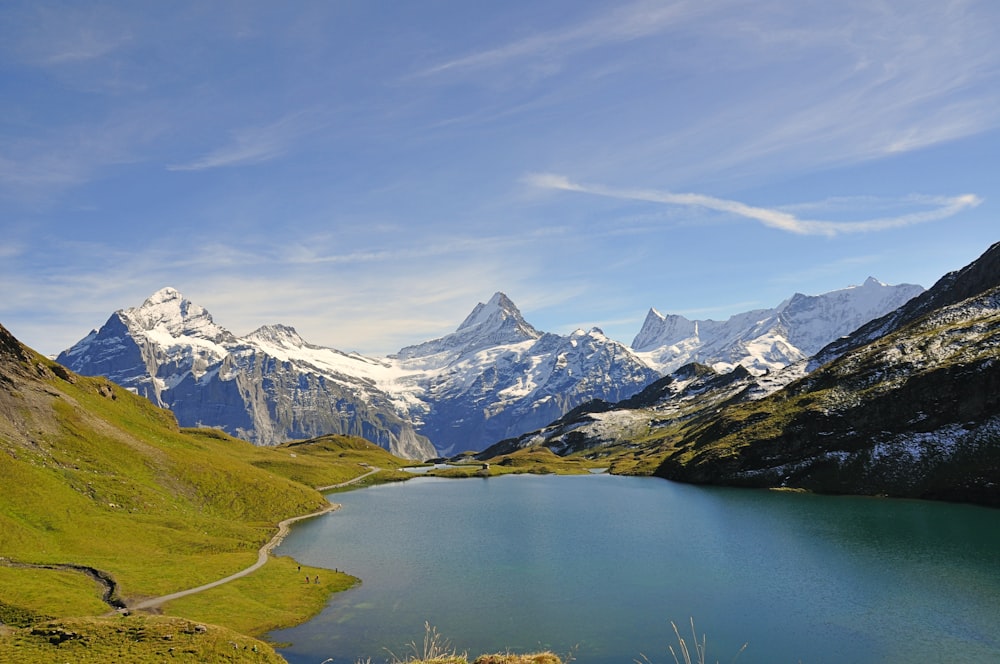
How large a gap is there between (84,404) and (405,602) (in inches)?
3890

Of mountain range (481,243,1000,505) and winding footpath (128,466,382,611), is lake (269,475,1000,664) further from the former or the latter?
mountain range (481,243,1000,505)

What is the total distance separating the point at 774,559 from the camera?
90.8 m

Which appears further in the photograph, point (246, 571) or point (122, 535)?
point (122, 535)

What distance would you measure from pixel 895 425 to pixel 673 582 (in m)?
107

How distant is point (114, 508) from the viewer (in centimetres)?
10169

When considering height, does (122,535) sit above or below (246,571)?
above

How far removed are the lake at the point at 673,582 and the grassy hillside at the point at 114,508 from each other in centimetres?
1041

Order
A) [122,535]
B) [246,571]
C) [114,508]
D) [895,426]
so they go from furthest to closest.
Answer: [895,426] → [114,508] → [122,535] → [246,571]

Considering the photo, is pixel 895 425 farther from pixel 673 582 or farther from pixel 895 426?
pixel 673 582

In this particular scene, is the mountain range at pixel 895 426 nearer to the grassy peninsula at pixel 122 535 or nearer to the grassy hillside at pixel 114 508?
the grassy peninsula at pixel 122 535

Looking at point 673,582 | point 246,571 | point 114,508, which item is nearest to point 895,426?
point 673,582

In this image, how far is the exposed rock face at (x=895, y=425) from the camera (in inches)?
5399

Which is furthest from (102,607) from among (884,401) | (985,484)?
(884,401)

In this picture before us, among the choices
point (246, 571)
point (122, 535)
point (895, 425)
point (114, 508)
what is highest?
point (895, 425)
